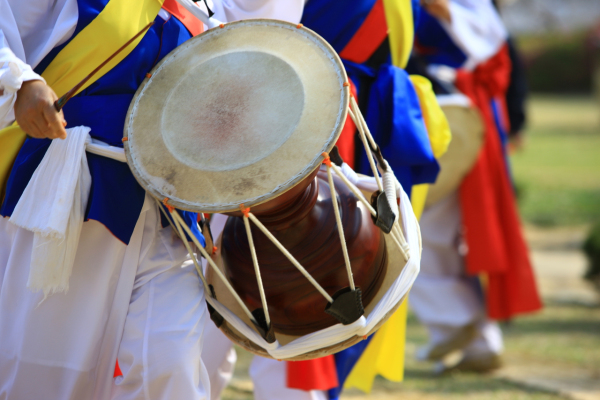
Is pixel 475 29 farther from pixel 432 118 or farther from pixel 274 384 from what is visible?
pixel 274 384

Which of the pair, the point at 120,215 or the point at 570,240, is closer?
the point at 120,215

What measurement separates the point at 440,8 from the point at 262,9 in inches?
67.5

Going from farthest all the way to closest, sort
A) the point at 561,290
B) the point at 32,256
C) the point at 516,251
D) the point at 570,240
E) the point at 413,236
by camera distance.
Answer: the point at 570,240, the point at 561,290, the point at 516,251, the point at 413,236, the point at 32,256

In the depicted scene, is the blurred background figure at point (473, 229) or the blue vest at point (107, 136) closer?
the blue vest at point (107, 136)

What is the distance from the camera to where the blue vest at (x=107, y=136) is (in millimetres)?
1828

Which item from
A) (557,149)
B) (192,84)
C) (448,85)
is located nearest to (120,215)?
(192,84)

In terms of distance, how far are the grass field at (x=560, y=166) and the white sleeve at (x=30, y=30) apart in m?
3.74

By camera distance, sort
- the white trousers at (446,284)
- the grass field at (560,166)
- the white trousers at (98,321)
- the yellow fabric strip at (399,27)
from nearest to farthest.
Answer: the white trousers at (98,321) < the yellow fabric strip at (399,27) < the white trousers at (446,284) < the grass field at (560,166)

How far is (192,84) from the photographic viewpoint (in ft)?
6.11

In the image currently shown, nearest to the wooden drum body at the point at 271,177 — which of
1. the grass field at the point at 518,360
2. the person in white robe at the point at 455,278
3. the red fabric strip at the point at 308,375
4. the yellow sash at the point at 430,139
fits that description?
the red fabric strip at the point at 308,375

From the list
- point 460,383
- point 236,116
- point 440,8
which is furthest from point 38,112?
point 460,383

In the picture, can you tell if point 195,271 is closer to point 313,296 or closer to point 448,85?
point 313,296

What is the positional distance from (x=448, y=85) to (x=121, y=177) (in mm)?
2247

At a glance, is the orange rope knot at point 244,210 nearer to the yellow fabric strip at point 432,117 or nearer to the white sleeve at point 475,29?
the yellow fabric strip at point 432,117
